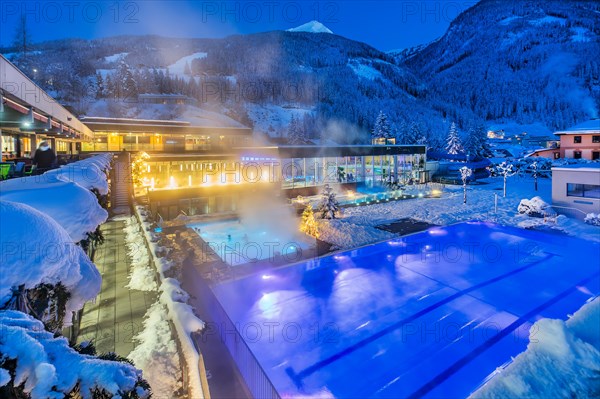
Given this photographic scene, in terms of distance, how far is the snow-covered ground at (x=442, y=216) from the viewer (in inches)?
703

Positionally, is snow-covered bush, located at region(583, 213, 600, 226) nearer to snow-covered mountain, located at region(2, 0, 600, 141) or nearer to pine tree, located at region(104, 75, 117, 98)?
snow-covered mountain, located at region(2, 0, 600, 141)

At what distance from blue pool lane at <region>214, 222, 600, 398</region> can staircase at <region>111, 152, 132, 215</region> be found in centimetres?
638

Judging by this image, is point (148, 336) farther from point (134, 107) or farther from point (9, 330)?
point (134, 107)

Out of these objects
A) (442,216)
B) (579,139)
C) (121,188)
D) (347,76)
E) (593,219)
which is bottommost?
(593,219)

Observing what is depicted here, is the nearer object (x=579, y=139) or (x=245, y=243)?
(x=245, y=243)

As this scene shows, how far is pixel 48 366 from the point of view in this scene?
115 centimetres

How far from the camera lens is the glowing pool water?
1432 centimetres

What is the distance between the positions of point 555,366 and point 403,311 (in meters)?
10.0

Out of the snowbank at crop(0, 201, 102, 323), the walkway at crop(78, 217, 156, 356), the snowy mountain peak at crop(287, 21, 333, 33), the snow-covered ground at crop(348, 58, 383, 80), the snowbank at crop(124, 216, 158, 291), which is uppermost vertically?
the snowy mountain peak at crop(287, 21, 333, 33)

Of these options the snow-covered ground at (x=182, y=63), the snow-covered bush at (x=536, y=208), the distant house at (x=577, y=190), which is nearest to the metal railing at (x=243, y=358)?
the snow-covered bush at (x=536, y=208)

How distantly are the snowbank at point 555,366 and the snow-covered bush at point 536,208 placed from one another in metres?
25.5

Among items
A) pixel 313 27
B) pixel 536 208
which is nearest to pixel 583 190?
pixel 536 208

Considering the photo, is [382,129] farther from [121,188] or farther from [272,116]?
[121,188]

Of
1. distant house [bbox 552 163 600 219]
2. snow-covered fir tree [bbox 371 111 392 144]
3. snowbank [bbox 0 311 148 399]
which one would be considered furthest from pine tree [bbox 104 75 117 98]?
snowbank [bbox 0 311 148 399]
